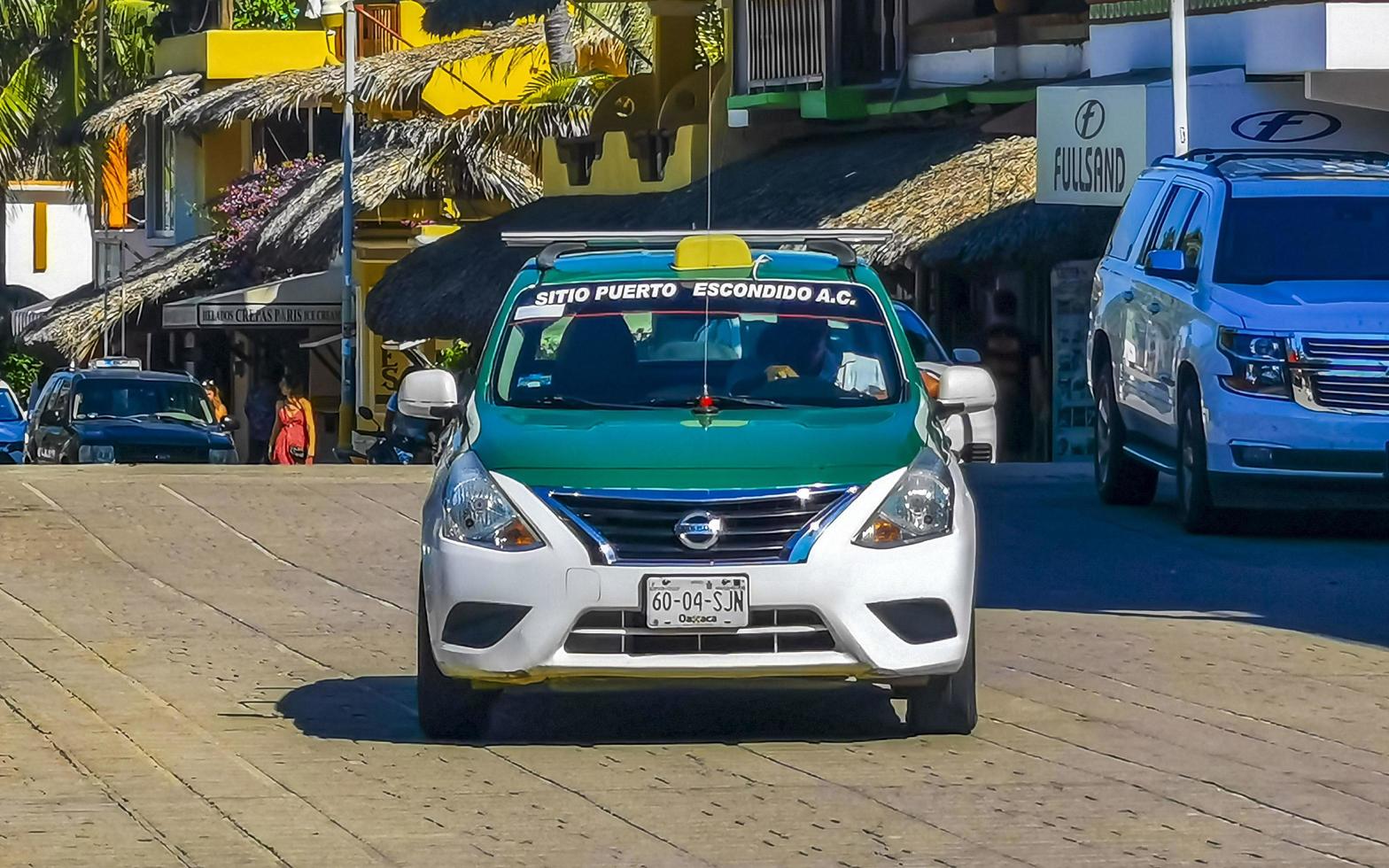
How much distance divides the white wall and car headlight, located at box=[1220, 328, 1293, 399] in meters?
53.2

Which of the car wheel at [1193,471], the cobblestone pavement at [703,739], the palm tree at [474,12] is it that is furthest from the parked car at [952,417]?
the palm tree at [474,12]

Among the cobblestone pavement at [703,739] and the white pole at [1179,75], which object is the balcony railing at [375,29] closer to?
the white pole at [1179,75]

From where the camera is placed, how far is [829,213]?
27828mm

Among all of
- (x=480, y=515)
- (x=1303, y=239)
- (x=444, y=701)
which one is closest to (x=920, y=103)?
(x=1303, y=239)

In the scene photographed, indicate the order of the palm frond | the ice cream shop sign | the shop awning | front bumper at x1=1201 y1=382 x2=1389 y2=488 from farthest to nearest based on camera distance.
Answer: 1. the palm frond
2. the shop awning
3. the ice cream shop sign
4. front bumper at x1=1201 y1=382 x2=1389 y2=488

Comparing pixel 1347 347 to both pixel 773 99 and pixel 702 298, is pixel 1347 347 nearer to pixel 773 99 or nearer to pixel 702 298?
pixel 702 298

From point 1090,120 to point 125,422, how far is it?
10.3m

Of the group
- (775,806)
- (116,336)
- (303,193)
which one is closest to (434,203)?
(303,193)

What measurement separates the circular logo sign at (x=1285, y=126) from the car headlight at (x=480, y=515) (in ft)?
53.2

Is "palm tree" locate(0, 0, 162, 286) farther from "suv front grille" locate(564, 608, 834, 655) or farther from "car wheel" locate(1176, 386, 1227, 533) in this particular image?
"suv front grille" locate(564, 608, 834, 655)

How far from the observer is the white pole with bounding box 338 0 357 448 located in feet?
138

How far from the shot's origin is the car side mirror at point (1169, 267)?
15641 millimetres

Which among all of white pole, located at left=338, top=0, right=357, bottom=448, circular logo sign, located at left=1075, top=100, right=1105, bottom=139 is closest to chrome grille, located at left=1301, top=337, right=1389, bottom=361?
circular logo sign, located at left=1075, top=100, right=1105, bottom=139

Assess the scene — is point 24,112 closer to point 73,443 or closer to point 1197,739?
point 73,443
